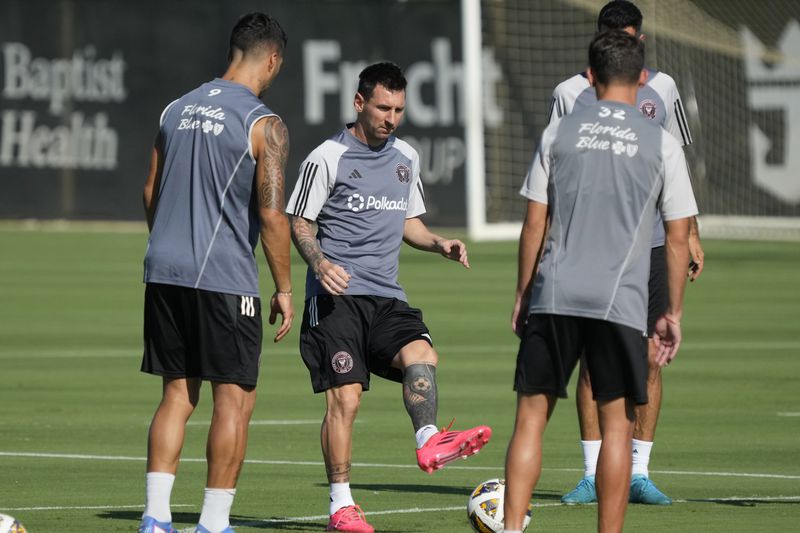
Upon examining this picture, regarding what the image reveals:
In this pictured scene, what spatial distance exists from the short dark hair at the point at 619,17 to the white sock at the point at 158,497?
133 inches

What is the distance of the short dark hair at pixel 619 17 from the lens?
9289 mm

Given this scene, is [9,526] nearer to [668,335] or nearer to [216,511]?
[216,511]

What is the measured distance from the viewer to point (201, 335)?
25.6 feet

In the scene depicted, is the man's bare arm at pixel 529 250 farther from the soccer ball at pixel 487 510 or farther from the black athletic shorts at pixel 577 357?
the soccer ball at pixel 487 510

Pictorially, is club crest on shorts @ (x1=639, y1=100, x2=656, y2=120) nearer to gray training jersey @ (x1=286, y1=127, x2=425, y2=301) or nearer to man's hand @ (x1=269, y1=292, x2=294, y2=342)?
gray training jersey @ (x1=286, y1=127, x2=425, y2=301)

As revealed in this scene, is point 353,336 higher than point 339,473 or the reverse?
Result: higher

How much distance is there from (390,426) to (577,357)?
4.99 metres

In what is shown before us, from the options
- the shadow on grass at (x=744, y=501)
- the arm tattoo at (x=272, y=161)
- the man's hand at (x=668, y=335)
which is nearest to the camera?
the man's hand at (x=668, y=335)

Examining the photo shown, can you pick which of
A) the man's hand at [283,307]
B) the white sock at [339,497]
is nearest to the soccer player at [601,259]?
the man's hand at [283,307]

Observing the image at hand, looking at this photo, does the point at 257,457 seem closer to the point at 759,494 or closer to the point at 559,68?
the point at 759,494

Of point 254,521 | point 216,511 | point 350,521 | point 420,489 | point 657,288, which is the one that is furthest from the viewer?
point 420,489

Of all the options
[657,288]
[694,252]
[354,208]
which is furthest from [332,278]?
[694,252]

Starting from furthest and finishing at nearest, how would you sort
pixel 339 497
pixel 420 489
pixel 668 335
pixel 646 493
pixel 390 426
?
pixel 390 426
pixel 420 489
pixel 646 493
pixel 339 497
pixel 668 335

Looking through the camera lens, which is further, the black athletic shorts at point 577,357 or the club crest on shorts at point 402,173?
the club crest on shorts at point 402,173
